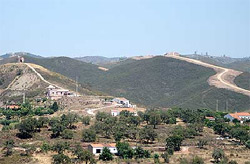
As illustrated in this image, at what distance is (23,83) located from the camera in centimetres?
10881

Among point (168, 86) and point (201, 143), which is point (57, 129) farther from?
point (168, 86)

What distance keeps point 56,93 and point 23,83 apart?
1920 cm

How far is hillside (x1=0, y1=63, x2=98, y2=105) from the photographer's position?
99156mm

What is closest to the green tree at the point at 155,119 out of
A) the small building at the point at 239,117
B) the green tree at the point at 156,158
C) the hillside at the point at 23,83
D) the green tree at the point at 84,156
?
the small building at the point at 239,117

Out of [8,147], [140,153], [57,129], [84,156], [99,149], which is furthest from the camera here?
[57,129]

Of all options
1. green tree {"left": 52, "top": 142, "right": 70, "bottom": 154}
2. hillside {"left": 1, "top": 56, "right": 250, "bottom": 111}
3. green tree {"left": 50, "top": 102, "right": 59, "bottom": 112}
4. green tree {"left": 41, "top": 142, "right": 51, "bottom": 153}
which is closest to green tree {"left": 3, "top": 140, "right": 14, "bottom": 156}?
green tree {"left": 41, "top": 142, "right": 51, "bottom": 153}

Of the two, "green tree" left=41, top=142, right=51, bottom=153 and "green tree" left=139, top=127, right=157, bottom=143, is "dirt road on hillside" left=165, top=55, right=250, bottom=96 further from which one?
"green tree" left=41, top=142, right=51, bottom=153

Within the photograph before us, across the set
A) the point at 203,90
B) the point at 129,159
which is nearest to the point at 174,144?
the point at 129,159

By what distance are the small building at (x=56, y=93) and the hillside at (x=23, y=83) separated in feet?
8.95

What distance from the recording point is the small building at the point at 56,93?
300ft

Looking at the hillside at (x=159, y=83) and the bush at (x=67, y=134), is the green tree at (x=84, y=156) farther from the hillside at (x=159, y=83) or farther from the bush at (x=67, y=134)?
the hillside at (x=159, y=83)

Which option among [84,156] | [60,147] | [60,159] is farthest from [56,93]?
[60,159]

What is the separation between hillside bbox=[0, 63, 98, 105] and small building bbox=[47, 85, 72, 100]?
2729mm

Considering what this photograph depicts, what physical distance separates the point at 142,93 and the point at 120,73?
30.5 metres
